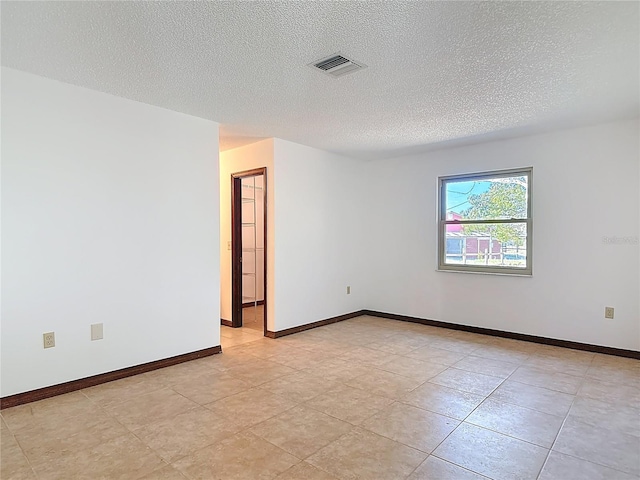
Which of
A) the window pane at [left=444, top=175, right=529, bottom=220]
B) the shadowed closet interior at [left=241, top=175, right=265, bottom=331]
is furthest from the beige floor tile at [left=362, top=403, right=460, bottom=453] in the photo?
the shadowed closet interior at [left=241, top=175, right=265, bottom=331]

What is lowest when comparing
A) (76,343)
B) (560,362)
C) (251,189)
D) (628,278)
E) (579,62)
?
(560,362)

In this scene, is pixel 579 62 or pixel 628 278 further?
pixel 628 278

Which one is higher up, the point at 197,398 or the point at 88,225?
the point at 88,225

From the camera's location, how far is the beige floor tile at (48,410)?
2.52m

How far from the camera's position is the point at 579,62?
8.36ft

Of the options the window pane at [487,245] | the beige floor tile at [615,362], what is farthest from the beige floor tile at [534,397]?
the window pane at [487,245]

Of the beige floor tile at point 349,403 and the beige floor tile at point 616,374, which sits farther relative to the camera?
the beige floor tile at point 616,374

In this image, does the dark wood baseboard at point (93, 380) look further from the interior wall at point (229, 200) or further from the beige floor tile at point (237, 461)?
the beige floor tile at point (237, 461)

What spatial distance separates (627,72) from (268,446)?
11.1 ft

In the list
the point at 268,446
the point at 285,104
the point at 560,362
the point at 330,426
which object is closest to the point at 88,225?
the point at 285,104

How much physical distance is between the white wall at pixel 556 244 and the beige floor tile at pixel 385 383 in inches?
79.6

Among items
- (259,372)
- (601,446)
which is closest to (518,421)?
(601,446)

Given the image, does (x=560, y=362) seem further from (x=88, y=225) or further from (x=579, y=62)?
(x=88, y=225)

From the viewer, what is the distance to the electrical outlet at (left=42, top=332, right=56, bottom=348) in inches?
113
